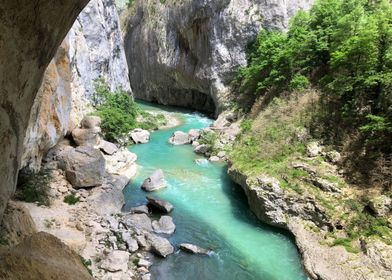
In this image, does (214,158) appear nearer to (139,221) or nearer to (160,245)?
(139,221)

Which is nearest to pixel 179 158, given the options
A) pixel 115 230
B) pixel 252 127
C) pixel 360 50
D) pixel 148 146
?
pixel 148 146

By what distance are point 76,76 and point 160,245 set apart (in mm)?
14303

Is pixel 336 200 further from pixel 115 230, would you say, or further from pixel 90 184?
pixel 90 184

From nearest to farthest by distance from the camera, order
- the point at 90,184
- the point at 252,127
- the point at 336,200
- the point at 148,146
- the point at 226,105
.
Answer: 1. the point at 336,200
2. the point at 90,184
3. the point at 252,127
4. the point at 148,146
5. the point at 226,105

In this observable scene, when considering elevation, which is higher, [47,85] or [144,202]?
[47,85]

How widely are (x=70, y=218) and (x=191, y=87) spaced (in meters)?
28.9

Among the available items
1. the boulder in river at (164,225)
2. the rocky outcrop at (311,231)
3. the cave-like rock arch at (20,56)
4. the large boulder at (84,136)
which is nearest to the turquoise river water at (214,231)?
the boulder in river at (164,225)

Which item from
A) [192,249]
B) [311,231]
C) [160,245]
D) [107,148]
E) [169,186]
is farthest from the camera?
[107,148]

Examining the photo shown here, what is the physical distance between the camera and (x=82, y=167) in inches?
643

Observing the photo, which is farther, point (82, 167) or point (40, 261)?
point (82, 167)

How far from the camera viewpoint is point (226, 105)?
33.5 m

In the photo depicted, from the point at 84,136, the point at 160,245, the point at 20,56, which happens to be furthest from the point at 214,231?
the point at 20,56

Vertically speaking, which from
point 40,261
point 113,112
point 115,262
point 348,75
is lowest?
point 115,262

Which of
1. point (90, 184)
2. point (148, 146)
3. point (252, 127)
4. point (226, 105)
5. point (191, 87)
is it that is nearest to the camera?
point (90, 184)
